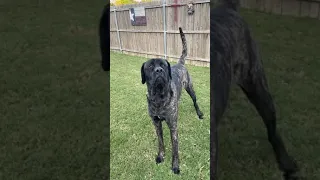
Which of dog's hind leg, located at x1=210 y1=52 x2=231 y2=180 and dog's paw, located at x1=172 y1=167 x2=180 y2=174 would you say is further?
dog's paw, located at x1=172 y1=167 x2=180 y2=174

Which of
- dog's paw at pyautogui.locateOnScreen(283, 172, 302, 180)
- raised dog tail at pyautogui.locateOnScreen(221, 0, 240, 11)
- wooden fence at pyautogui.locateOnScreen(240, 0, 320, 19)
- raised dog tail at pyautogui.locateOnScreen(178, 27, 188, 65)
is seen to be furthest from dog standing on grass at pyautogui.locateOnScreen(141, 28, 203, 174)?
wooden fence at pyautogui.locateOnScreen(240, 0, 320, 19)

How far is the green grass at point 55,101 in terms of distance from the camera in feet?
9.15

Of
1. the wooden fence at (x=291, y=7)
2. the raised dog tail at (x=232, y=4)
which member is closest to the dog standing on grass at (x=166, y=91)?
the raised dog tail at (x=232, y=4)

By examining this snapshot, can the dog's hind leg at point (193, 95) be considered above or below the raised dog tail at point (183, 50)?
below

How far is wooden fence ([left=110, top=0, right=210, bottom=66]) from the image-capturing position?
1527mm

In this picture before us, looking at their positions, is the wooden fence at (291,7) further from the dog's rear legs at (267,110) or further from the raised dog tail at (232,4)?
the raised dog tail at (232,4)

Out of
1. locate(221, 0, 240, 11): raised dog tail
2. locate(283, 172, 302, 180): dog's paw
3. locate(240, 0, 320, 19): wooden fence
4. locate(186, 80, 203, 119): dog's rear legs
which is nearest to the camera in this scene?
locate(186, 80, 203, 119): dog's rear legs

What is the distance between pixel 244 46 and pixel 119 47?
2.48ft

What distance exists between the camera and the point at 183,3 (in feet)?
5.01

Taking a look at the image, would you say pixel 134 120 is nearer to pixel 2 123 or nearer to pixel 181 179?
pixel 181 179

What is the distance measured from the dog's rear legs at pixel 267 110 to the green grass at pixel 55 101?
0.92 meters

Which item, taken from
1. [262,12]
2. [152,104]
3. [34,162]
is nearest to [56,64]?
[34,162]

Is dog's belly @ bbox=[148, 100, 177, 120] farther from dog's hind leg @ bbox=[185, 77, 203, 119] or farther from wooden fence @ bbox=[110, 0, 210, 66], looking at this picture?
wooden fence @ bbox=[110, 0, 210, 66]

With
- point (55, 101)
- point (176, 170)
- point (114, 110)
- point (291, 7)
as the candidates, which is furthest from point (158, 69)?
point (291, 7)
